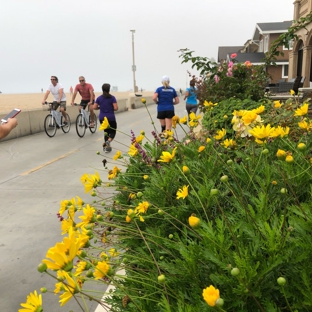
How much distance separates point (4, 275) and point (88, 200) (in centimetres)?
207

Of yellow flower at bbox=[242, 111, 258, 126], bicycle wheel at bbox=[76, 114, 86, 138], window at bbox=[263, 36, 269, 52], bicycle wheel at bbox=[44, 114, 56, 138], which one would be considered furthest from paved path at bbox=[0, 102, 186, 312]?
window at bbox=[263, 36, 269, 52]

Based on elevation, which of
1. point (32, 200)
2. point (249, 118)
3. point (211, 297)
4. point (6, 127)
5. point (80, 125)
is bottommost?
point (32, 200)

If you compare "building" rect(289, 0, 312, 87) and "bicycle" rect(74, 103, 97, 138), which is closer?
"bicycle" rect(74, 103, 97, 138)

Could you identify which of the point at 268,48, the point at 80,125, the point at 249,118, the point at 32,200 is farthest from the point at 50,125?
the point at 268,48

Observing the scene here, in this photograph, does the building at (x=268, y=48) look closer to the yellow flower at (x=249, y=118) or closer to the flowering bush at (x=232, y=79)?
the flowering bush at (x=232, y=79)

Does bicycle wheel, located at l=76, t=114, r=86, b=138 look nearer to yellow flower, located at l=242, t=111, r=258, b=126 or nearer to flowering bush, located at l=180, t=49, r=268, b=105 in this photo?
flowering bush, located at l=180, t=49, r=268, b=105

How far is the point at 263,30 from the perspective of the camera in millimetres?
36656

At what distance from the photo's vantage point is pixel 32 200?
5305 mm

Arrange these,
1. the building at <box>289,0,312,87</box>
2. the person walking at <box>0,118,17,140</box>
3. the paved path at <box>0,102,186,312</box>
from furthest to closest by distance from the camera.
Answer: the building at <box>289,0,312,87</box> < the person walking at <box>0,118,17,140</box> < the paved path at <box>0,102,186,312</box>

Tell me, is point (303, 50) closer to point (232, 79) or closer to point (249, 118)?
point (232, 79)

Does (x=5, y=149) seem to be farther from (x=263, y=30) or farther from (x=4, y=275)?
(x=263, y=30)

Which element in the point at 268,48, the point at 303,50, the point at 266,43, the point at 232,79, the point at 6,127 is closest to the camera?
the point at 6,127

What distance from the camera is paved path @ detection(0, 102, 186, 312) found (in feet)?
10.2

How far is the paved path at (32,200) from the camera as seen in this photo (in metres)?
3.11
